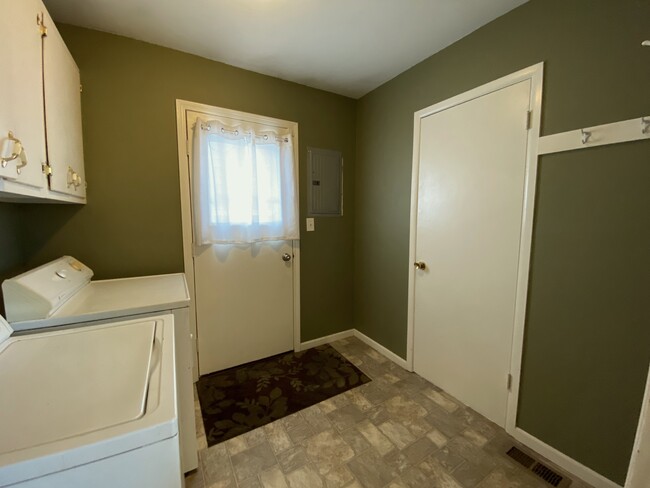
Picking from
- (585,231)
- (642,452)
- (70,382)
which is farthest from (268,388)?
(585,231)

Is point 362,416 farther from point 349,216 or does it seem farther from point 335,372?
point 349,216

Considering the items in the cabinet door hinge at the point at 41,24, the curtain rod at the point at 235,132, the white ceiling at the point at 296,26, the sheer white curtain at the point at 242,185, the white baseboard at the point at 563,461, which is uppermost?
the white ceiling at the point at 296,26

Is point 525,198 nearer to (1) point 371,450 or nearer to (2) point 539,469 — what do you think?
(2) point 539,469

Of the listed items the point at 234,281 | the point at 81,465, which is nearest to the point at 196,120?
the point at 234,281

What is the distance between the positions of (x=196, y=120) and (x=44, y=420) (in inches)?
75.2

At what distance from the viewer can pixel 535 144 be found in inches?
57.6

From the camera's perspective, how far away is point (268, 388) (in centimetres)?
210

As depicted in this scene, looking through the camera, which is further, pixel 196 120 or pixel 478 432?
pixel 196 120

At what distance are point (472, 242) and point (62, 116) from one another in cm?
237

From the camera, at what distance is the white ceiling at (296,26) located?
1513 mm

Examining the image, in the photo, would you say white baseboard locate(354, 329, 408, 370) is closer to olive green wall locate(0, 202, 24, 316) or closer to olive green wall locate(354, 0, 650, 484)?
olive green wall locate(354, 0, 650, 484)

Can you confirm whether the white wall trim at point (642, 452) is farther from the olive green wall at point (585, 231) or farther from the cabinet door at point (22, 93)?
the cabinet door at point (22, 93)

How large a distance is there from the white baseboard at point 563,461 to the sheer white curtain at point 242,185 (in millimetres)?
2050

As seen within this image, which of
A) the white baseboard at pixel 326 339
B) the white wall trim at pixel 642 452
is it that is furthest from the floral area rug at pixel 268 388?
the white wall trim at pixel 642 452
